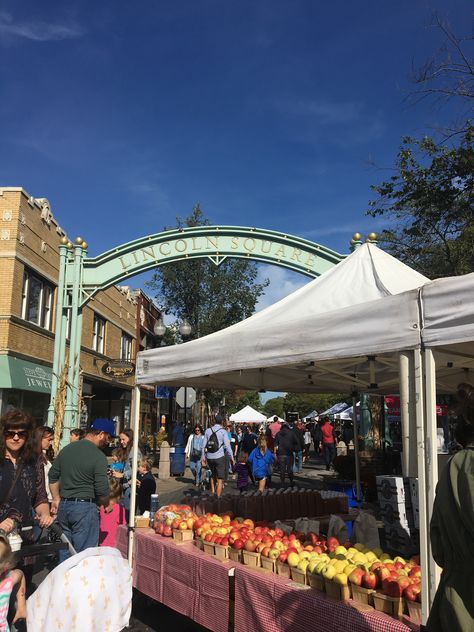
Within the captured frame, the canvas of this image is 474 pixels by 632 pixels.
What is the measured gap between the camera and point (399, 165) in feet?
48.4

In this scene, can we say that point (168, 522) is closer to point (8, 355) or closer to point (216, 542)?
point (216, 542)

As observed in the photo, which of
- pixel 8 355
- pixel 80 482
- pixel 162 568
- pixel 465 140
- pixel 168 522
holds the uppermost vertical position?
pixel 465 140

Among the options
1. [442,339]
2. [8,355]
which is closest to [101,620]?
[442,339]

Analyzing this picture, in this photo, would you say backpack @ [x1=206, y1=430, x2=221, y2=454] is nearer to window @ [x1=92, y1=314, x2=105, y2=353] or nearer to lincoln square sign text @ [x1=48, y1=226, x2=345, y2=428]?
lincoln square sign text @ [x1=48, y1=226, x2=345, y2=428]

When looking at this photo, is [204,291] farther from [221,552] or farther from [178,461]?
[221,552]

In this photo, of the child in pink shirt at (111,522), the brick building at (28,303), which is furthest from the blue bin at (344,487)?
the brick building at (28,303)

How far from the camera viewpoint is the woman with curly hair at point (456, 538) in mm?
2121

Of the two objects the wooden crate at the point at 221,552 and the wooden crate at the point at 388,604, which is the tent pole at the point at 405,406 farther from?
the wooden crate at the point at 221,552

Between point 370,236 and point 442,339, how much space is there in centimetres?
469

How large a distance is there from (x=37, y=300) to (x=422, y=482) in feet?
62.8

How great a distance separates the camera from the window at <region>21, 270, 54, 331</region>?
1911cm

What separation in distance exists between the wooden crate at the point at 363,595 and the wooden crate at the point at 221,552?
140cm

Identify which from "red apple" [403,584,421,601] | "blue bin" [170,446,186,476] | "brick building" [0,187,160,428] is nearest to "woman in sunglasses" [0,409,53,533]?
"red apple" [403,584,421,601]

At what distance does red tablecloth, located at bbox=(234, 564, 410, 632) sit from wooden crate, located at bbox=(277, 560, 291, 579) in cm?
6
